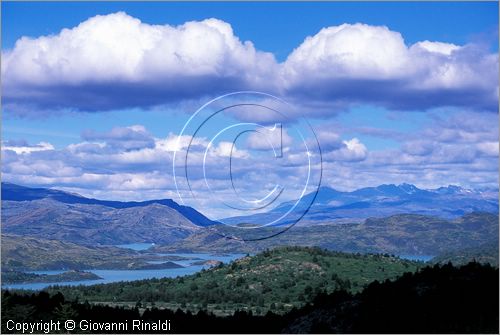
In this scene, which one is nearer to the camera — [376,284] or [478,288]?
[478,288]

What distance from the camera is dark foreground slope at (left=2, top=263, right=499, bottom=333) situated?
110 m

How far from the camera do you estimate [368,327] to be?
377ft

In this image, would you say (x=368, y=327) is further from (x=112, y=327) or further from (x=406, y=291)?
(x=112, y=327)

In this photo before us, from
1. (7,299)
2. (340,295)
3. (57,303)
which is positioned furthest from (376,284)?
(7,299)

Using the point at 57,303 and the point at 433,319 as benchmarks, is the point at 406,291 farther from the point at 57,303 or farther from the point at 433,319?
the point at 57,303

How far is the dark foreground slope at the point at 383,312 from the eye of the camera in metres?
110

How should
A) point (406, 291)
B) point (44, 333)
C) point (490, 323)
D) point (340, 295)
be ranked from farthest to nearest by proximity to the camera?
point (340, 295) → point (406, 291) → point (44, 333) → point (490, 323)

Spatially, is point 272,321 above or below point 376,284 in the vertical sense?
below

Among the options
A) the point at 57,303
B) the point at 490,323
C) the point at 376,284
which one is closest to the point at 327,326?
the point at 376,284

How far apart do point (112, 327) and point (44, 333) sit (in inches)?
584

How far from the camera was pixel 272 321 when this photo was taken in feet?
512

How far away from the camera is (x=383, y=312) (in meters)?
117

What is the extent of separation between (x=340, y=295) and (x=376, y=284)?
11981mm

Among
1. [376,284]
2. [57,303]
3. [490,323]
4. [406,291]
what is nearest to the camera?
[490,323]
